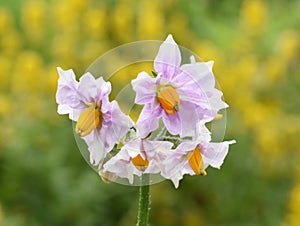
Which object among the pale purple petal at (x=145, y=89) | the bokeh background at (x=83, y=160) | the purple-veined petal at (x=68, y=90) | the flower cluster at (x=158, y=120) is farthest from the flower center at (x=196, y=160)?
the bokeh background at (x=83, y=160)

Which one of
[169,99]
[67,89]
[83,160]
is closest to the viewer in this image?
[169,99]

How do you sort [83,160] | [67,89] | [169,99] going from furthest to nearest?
[83,160], [67,89], [169,99]

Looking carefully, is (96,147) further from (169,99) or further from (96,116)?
(169,99)

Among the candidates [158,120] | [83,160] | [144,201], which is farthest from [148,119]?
[83,160]

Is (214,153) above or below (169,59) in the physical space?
below

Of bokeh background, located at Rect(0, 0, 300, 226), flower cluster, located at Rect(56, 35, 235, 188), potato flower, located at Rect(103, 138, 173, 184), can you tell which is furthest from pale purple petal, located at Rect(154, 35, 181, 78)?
bokeh background, located at Rect(0, 0, 300, 226)

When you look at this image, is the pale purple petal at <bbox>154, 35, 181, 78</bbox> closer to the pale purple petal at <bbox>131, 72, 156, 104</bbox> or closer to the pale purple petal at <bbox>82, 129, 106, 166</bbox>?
the pale purple petal at <bbox>131, 72, 156, 104</bbox>
